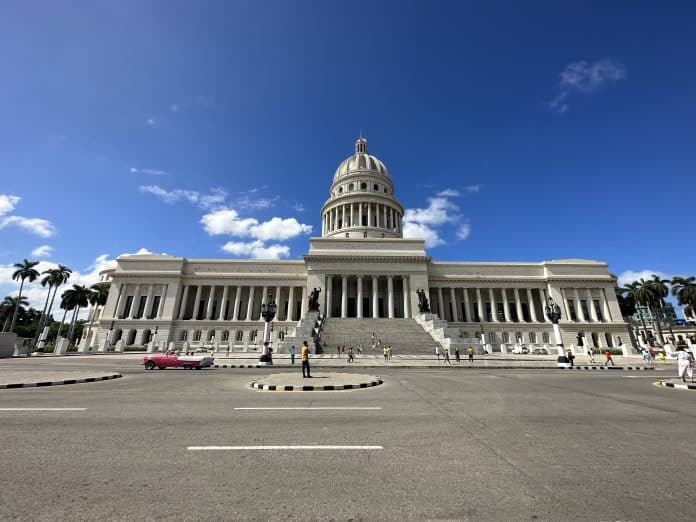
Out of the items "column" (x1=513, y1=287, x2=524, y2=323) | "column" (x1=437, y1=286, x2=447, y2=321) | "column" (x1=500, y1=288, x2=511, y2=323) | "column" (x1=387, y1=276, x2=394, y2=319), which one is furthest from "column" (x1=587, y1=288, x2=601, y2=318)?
"column" (x1=387, y1=276, x2=394, y2=319)

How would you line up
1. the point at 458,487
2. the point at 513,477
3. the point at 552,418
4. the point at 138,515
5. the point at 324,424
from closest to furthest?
the point at 138,515 → the point at 458,487 → the point at 513,477 → the point at 324,424 → the point at 552,418

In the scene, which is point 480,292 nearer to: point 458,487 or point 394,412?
point 394,412

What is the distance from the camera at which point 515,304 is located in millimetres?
60812

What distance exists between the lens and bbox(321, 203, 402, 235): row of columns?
7044 cm

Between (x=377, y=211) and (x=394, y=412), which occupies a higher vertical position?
(x=377, y=211)

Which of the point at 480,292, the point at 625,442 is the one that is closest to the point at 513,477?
the point at 625,442

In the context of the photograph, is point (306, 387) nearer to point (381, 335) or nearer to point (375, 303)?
point (381, 335)

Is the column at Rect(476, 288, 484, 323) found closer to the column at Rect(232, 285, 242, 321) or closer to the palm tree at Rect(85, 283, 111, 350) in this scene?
the column at Rect(232, 285, 242, 321)

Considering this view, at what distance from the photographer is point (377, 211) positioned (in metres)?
70.9

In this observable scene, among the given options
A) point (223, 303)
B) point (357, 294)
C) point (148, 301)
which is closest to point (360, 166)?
point (357, 294)

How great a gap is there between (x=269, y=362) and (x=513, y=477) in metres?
22.0

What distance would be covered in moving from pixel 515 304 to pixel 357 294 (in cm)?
2979

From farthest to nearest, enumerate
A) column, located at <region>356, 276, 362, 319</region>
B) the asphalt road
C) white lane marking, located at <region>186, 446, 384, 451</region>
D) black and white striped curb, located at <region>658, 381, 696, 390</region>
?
column, located at <region>356, 276, 362, 319</region> → black and white striped curb, located at <region>658, 381, 696, 390</region> → white lane marking, located at <region>186, 446, 384, 451</region> → the asphalt road

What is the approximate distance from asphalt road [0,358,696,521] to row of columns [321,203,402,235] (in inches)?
2472
